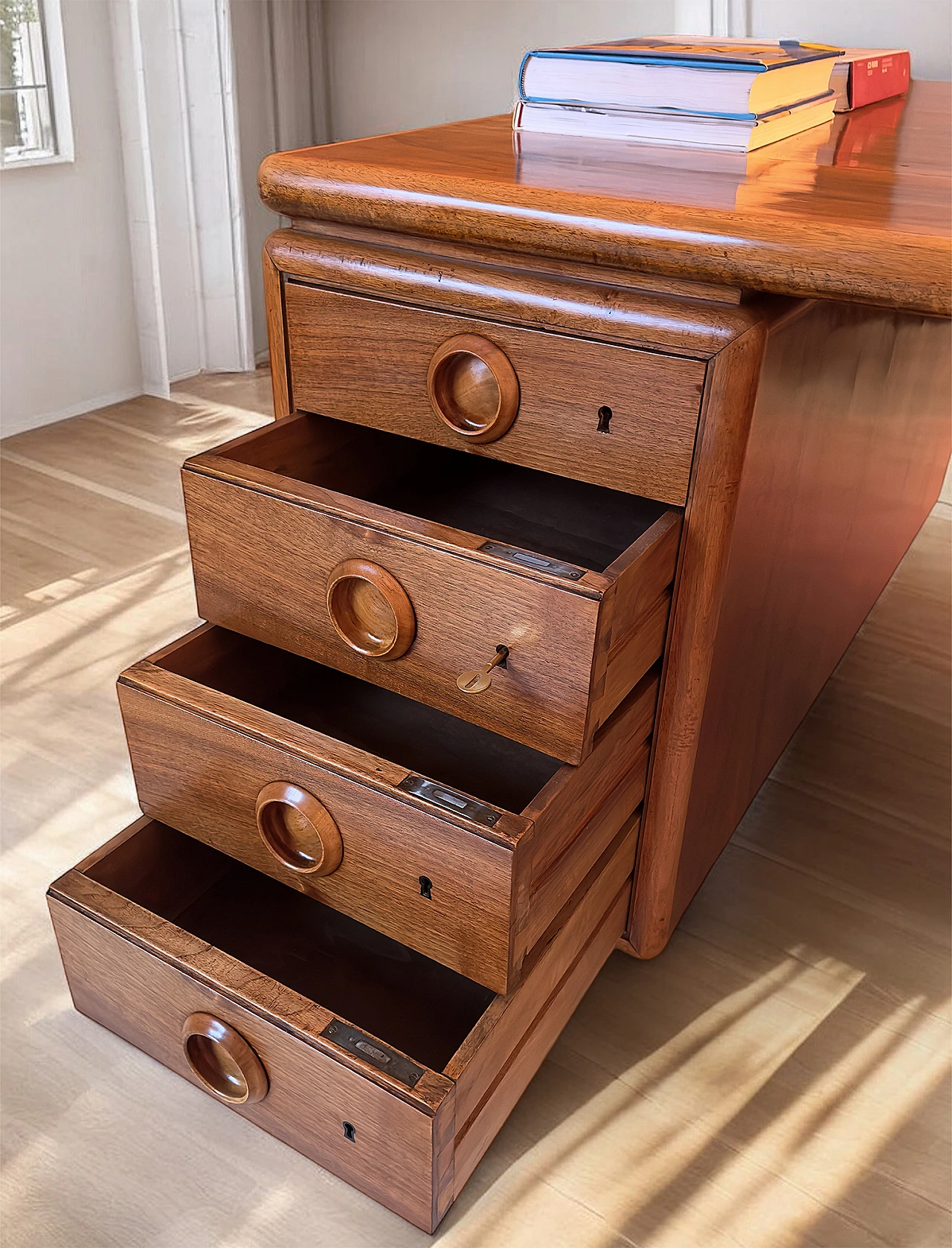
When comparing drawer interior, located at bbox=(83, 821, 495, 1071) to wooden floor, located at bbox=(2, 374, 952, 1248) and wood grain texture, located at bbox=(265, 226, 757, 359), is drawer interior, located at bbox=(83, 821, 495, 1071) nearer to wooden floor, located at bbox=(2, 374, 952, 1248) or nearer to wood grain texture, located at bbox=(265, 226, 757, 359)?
wooden floor, located at bbox=(2, 374, 952, 1248)

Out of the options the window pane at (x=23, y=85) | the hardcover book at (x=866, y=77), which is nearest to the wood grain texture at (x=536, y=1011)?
the hardcover book at (x=866, y=77)

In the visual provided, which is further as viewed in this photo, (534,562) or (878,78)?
(878,78)

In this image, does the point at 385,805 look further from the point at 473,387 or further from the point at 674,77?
the point at 674,77

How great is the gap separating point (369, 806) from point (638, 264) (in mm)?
375

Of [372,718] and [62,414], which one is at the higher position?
[372,718]

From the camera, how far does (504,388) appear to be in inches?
28.4

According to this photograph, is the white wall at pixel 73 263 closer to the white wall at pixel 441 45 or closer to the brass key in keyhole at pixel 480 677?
the white wall at pixel 441 45

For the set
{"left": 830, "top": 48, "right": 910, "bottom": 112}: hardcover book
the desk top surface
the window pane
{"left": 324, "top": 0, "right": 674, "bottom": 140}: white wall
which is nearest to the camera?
the desk top surface

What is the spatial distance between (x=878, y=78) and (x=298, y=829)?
1033 millimetres

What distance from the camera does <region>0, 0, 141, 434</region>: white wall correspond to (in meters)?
2.06

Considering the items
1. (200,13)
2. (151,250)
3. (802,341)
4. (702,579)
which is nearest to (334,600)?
(702,579)

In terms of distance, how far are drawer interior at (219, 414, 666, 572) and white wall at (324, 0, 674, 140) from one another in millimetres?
1478

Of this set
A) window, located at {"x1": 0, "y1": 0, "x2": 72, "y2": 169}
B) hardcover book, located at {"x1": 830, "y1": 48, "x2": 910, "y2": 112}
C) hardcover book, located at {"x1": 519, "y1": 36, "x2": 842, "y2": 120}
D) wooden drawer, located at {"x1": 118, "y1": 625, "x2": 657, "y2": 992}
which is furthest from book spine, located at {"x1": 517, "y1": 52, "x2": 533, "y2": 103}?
window, located at {"x1": 0, "y1": 0, "x2": 72, "y2": 169}

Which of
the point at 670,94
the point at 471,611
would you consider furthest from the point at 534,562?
the point at 670,94
